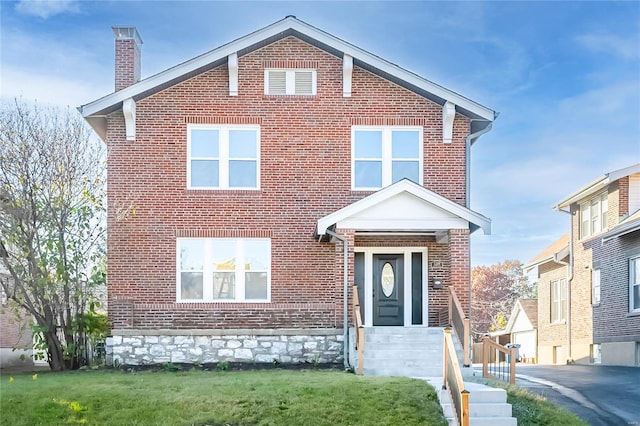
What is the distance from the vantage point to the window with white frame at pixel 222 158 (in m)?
19.7

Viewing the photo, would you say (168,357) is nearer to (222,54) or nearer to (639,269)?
(222,54)

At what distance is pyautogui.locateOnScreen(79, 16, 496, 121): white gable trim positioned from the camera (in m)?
19.2

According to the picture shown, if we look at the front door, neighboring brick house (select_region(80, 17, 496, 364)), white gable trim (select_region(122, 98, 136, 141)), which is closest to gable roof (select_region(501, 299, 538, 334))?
the front door

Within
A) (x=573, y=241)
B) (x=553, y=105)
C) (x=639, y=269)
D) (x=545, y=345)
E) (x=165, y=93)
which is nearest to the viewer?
(x=165, y=93)

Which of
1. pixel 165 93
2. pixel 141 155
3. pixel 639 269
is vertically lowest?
pixel 639 269

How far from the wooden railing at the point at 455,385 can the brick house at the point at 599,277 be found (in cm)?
1133

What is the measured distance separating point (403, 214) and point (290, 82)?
14.8 feet

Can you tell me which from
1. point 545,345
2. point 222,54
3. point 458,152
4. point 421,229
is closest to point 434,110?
point 458,152

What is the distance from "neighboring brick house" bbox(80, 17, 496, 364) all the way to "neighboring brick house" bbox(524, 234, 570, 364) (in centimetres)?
1222

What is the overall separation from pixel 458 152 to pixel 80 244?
30.4ft

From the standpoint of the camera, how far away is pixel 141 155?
19625mm

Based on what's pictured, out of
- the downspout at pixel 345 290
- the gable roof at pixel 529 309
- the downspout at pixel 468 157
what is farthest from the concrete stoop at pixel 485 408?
the gable roof at pixel 529 309

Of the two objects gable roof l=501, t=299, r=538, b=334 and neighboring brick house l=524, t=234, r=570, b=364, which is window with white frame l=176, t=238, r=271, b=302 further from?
gable roof l=501, t=299, r=538, b=334

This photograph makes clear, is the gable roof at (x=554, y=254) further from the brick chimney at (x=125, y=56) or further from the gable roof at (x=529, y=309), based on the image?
the brick chimney at (x=125, y=56)
